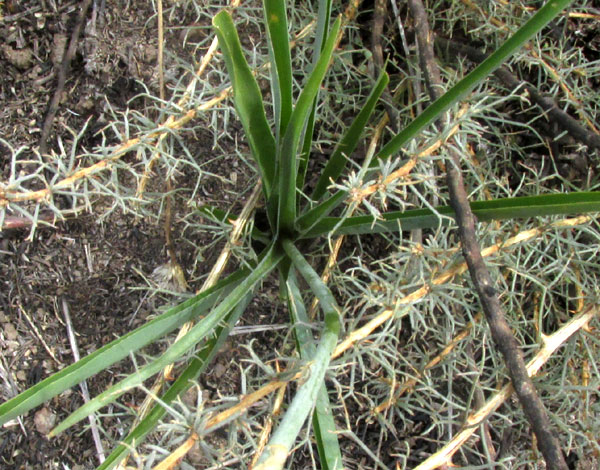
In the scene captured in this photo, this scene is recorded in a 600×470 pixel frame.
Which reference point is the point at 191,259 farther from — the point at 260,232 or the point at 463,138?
the point at 463,138

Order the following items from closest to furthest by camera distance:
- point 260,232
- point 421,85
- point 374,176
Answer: point 374,176, point 260,232, point 421,85

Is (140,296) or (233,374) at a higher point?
(140,296)

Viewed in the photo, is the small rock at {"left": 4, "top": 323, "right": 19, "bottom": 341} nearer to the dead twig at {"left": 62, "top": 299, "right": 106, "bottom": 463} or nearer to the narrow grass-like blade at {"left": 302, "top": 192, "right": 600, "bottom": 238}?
the dead twig at {"left": 62, "top": 299, "right": 106, "bottom": 463}

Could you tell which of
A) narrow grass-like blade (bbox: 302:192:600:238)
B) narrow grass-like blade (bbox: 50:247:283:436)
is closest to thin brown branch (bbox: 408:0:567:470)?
narrow grass-like blade (bbox: 302:192:600:238)

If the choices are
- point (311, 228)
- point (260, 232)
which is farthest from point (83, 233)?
point (311, 228)

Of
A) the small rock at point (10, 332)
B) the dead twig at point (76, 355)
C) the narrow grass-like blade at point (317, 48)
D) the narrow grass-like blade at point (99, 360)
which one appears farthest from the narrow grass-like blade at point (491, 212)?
the small rock at point (10, 332)

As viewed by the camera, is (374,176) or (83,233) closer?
(374,176)
